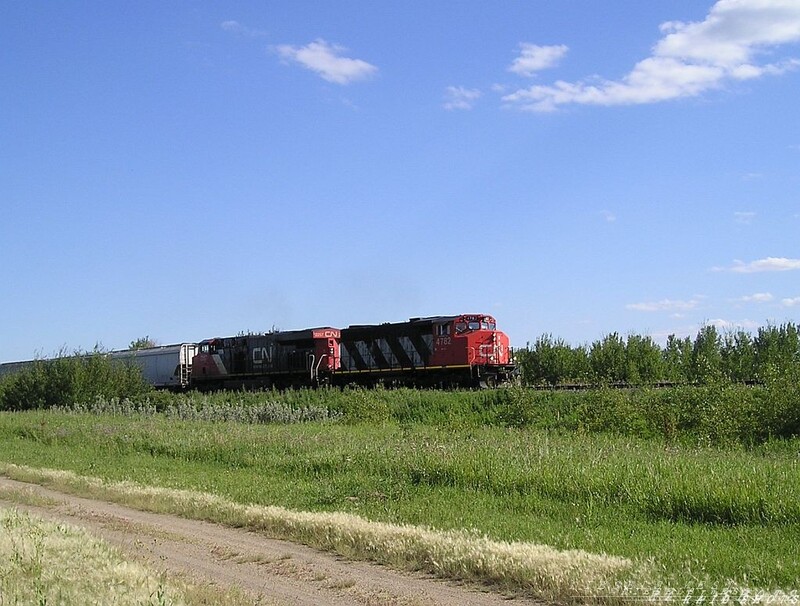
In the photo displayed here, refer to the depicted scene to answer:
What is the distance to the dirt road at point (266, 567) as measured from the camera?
839 cm

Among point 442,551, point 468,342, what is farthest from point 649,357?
point 442,551

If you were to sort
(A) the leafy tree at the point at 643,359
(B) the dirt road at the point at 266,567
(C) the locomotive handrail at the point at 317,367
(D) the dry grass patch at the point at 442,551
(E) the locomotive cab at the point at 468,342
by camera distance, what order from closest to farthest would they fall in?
(D) the dry grass patch at the point at 442,551
(B) the dirt road at the point at 266,567
(E) the locomotive cab at the point at 468,342
(C) the locomotive handrail at the point at 317,367
(A) the leafy tree at the point at 643,359

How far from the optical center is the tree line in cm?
4269

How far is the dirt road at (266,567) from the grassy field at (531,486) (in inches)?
65.8

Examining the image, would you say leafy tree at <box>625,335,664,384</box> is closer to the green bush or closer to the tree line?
the tree line

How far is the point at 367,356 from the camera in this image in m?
41.8

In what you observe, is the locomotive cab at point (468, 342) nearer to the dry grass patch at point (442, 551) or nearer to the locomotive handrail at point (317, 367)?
the locomotive handrail at point (317, 367)

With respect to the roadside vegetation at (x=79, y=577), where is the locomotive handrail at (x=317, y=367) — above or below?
above

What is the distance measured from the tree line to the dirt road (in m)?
31.4

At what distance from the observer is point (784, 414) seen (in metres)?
23.4

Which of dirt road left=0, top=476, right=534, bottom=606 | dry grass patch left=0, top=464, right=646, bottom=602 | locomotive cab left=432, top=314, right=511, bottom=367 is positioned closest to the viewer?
dry grass patch left=0, top=464, right=646, bottom=602

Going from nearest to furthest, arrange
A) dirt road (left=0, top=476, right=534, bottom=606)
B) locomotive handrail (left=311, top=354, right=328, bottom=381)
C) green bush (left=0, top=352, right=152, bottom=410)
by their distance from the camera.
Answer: dirt road (left=0, top=476, right=534, bottom=606)
green bush (left=0, top=352, right=152, bottom=410)
locomotive handrail (left=311, top=354, right=328, bottom=381)

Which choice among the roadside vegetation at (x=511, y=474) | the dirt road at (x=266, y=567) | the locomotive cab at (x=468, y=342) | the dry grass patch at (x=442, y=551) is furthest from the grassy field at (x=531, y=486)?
the locomotive cab at (x=468, y=342)

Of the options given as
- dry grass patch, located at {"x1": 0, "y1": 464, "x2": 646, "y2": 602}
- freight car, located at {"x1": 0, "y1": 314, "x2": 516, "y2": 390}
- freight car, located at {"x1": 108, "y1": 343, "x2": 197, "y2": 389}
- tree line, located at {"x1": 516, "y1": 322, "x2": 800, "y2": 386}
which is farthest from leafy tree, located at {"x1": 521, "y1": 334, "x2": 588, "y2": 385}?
dry grass patch, located at {"x1": 0, "y1": 464, "x2": 646, "y2": 602}
